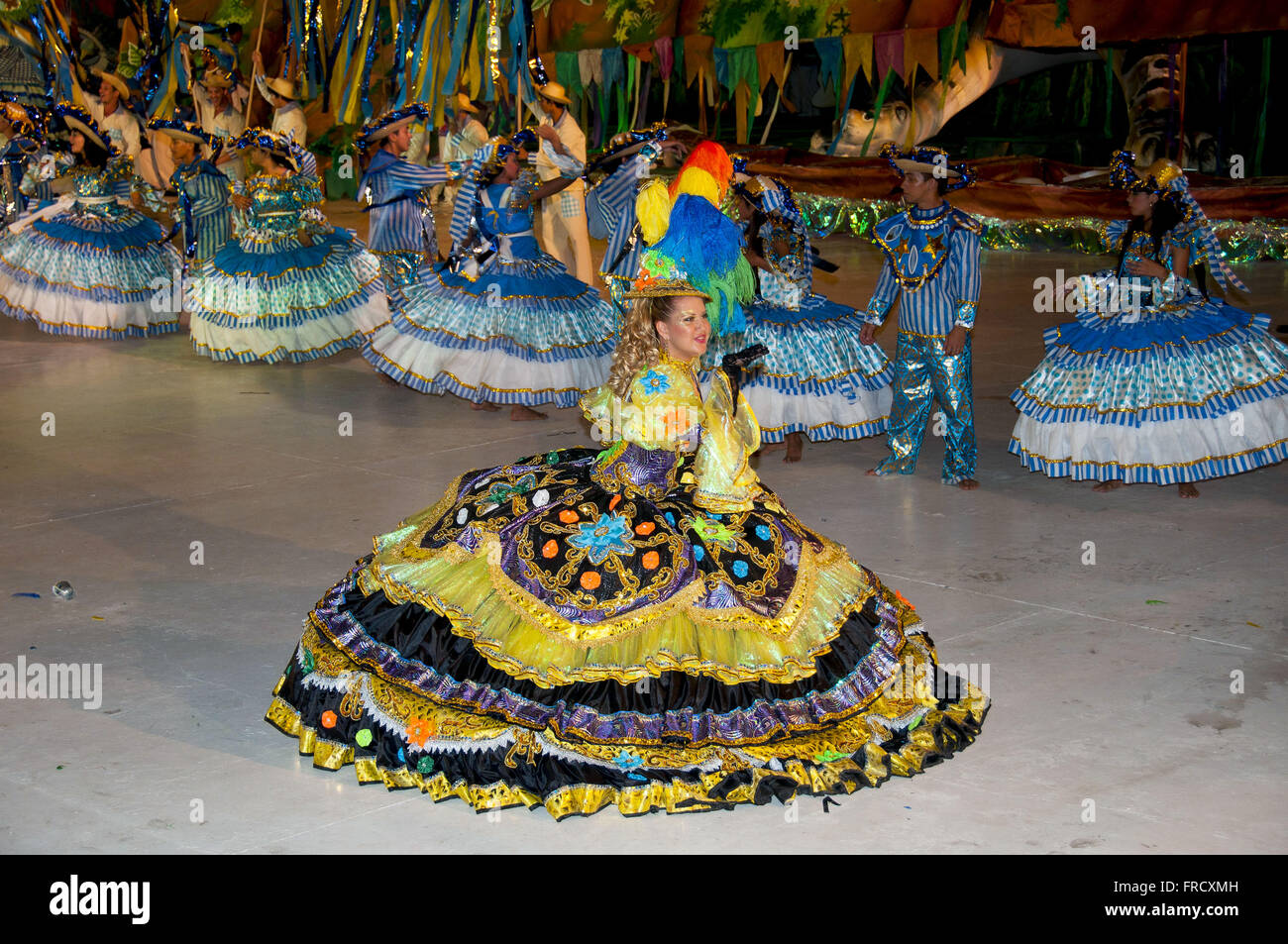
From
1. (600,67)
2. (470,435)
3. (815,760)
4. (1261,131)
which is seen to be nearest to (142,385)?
(470,435)

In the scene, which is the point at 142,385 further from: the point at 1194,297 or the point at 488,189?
the point at 1194,297

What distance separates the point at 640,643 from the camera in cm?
430

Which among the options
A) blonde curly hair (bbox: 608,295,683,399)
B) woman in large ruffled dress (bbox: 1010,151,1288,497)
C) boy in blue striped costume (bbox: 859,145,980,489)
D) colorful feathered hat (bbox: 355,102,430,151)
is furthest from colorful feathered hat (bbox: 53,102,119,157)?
blonde curly hair (bbox: 608,295,683,399)

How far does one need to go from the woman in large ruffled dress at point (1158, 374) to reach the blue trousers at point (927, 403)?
12.0 inches

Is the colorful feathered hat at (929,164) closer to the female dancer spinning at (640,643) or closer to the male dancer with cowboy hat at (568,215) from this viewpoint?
the female dancer spinning at (640,643)

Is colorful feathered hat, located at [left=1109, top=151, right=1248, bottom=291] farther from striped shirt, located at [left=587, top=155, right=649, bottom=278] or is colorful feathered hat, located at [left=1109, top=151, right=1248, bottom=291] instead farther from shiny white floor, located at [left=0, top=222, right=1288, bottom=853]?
striped shirt, located at [left=587, top=155, right=649, bottom=278]

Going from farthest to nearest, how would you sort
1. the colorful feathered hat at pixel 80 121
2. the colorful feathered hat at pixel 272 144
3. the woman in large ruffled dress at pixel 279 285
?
1. the colorful feathered hat at pixel 80 121
2. the woman in large ruffled dress at pixel 279 285
3. the colorful feathered hat at pixel 272 144

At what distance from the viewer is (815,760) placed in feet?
14.0

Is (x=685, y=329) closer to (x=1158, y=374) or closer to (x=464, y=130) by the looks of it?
(x=1158, y=374)

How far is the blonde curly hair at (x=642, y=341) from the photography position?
4.54 metres

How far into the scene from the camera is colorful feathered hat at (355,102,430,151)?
10.5 m

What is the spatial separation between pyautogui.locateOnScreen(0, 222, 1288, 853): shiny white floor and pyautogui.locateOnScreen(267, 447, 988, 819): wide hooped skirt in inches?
4.6

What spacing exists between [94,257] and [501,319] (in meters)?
4.70

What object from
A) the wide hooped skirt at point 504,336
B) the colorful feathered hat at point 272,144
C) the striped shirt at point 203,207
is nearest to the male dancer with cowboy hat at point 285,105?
the striped shirt at point 203,207
